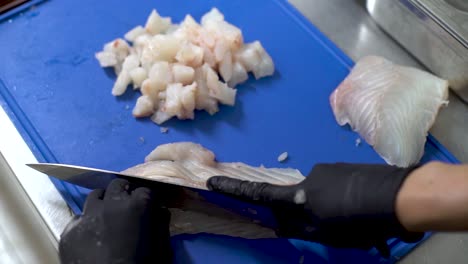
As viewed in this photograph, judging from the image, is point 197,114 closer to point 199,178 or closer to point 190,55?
point 190,55

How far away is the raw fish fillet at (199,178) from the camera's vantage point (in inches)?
61.2

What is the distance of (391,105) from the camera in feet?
5.73

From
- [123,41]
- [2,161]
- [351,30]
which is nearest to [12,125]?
[2,161]

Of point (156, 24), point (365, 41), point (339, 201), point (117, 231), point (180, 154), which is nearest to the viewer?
point (339, 201)

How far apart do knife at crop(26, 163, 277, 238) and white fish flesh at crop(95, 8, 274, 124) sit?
0.95ft

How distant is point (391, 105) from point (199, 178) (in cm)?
59

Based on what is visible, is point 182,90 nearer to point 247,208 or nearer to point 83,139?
point 83,139

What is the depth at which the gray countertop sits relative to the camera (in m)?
1.86

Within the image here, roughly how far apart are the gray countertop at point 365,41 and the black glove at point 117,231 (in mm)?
889

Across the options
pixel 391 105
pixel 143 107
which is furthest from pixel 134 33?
pixel 391 105

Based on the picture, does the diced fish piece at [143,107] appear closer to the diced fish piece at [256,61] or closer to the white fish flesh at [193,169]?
the white fish flesh at [193,169]

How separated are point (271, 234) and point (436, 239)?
46 centimetres

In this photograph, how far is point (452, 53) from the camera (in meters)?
1.83

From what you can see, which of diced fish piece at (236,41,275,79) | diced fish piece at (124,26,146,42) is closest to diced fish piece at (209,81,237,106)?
diced fish piece at (236,41,275,79)
